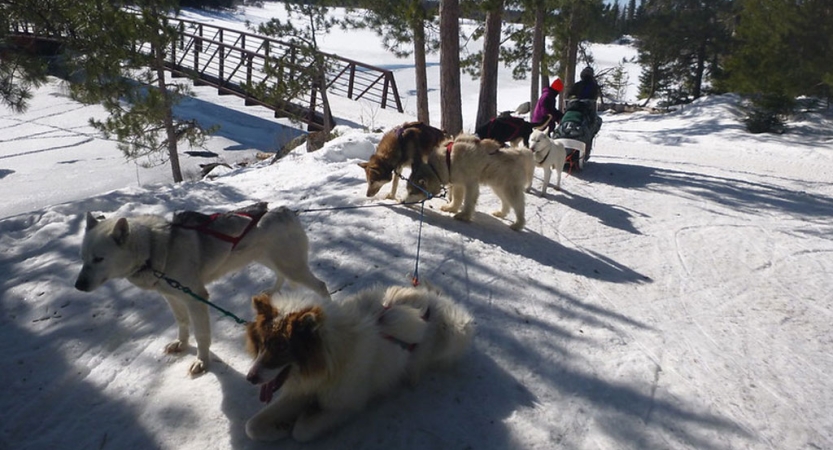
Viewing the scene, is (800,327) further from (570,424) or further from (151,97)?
(151,97)

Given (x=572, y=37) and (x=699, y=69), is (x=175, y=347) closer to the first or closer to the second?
(x=572, y=37)

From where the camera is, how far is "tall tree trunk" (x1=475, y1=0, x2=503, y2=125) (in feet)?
35.0

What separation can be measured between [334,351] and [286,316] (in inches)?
13.2

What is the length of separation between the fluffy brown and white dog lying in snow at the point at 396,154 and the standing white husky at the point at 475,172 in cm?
36

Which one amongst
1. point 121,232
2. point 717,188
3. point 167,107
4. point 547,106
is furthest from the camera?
point 167,107

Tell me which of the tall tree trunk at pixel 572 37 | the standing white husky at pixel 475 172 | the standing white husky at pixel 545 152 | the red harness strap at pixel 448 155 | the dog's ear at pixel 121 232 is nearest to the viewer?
the dog's ear at pixel 121 232

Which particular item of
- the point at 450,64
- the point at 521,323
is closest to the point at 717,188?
the point at 450,64

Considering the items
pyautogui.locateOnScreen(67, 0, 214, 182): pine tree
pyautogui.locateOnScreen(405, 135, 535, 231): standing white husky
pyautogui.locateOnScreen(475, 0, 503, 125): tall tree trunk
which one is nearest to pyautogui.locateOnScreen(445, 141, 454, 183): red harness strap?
pyautogui.locateOnScreen(405, 135, 535, 231): standing white husky

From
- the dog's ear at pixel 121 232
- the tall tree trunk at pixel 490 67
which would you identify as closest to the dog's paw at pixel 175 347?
the dog's ear at pixel 121 232

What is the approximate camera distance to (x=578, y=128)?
10117 millimetres

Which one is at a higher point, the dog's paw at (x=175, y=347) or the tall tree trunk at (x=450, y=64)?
the tall tree trunk at (x=450, y=64)

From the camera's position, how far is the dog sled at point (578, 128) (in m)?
9.91

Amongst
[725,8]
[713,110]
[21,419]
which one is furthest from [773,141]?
[21,419]

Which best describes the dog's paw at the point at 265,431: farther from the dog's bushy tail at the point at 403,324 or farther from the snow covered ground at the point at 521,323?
the dog's bushy tail at the point at 403,324
